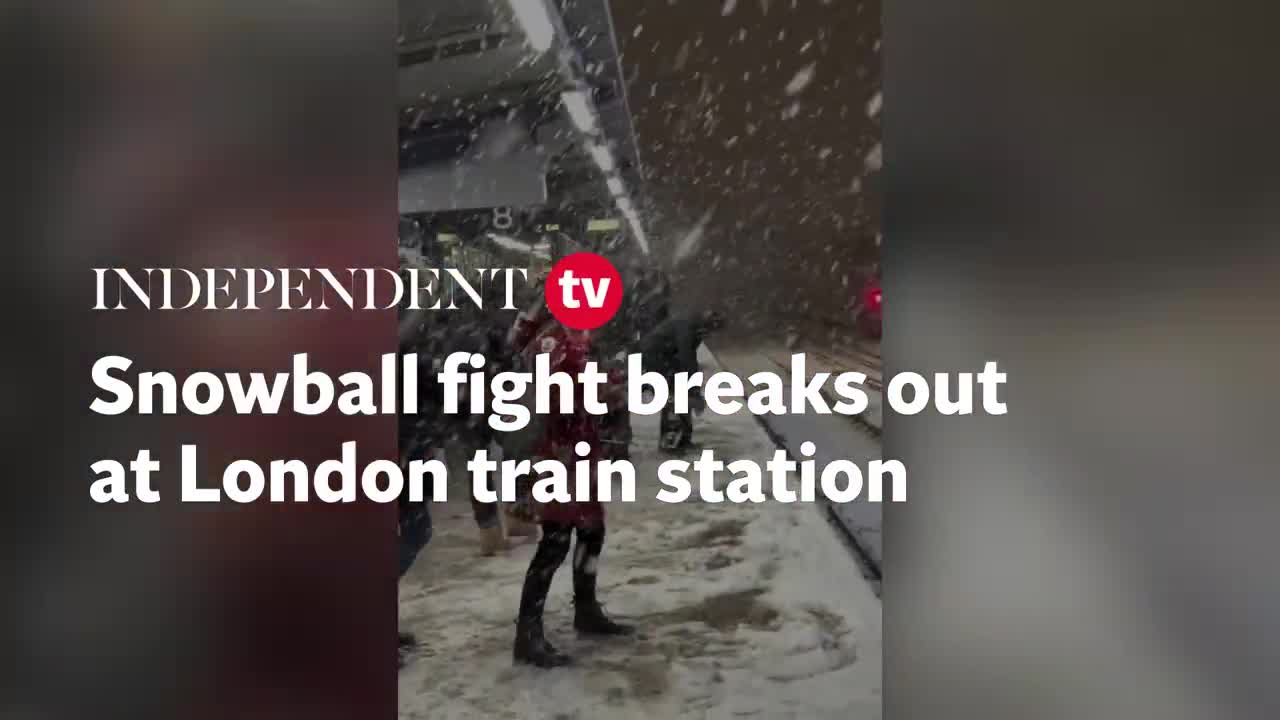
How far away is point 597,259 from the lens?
75.4 inches

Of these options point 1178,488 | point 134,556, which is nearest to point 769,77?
point 1178,488

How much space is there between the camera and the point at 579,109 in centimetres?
194

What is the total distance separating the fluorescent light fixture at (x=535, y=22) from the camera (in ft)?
6.26

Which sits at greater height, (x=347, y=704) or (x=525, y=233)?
(x=525, y=233)

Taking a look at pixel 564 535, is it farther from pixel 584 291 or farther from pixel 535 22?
pixel 535 22

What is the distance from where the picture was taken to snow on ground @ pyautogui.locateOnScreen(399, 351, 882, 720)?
1917 mm

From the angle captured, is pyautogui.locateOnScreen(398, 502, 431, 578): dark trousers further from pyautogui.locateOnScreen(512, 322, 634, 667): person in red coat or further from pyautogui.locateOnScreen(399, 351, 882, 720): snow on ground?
pyautogui.locateOnScreen(512, 322, 634, 667): person in red coat

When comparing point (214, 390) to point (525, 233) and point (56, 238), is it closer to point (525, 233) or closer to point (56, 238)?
point (56, 238)

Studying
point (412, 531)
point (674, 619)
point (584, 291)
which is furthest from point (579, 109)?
point (674, 619)

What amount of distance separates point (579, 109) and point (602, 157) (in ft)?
0.41

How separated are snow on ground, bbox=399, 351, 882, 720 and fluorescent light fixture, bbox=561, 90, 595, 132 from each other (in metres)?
0.67

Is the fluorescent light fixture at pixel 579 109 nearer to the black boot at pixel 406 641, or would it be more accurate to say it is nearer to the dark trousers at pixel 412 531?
the dark trousers at pixel 412 531

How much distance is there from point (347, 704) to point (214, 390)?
2.50ft

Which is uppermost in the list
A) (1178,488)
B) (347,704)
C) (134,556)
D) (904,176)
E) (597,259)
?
(904,176)
